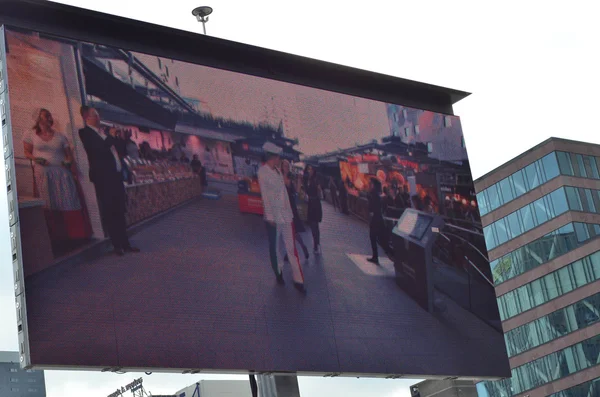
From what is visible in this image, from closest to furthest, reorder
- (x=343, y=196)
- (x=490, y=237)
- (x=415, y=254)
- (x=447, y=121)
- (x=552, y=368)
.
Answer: (x=343, y=196) → (x=415, y=254) → (x=447, y=121) → (x=552, y=368) → (x=490, y=237)

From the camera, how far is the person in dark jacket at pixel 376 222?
18.3 metres

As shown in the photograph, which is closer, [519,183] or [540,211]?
[540,211]

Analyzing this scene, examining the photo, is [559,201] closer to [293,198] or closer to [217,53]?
[293,198]

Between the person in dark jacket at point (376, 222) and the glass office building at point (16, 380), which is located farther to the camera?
the glass office building at point (16, 380)

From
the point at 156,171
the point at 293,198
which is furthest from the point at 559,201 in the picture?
the point at 156,171

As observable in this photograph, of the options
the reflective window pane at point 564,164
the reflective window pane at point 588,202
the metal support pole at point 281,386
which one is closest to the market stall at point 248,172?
the metal support pole at point 281,386

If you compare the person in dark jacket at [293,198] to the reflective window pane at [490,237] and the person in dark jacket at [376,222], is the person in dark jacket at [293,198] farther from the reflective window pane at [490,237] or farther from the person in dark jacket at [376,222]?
the reflective window pane at [490,237]

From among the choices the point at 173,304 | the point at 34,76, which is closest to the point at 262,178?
the point at 173,304

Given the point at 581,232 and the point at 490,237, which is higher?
the point at 490,237

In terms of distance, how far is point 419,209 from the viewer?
19109 mm

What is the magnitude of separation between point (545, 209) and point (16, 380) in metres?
77.3

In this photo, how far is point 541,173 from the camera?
48375 millimetres

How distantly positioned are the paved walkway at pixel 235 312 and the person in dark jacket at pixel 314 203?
15cm

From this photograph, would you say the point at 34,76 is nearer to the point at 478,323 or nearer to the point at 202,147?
the point at 202,147
